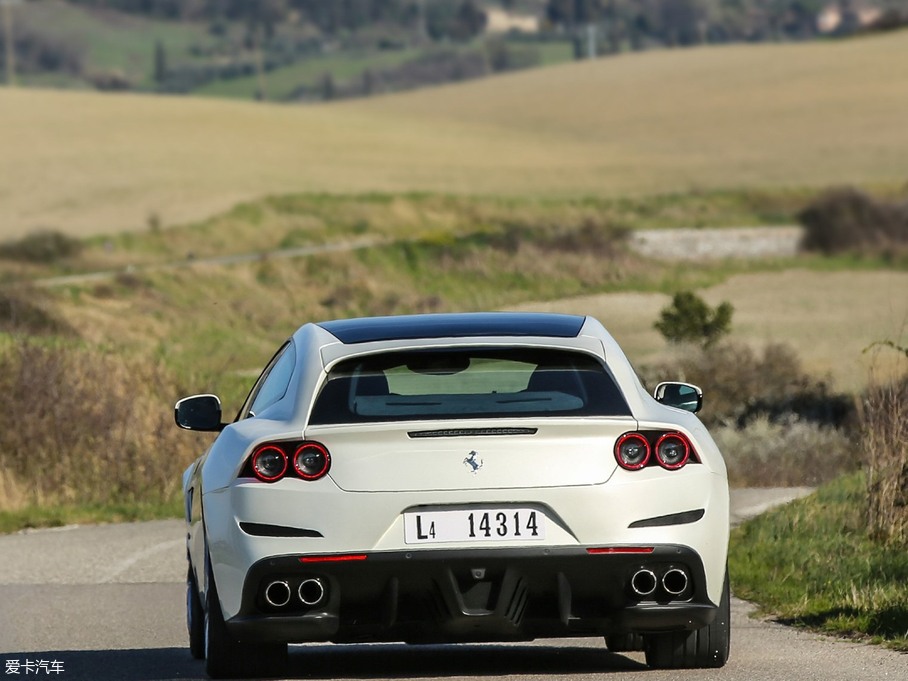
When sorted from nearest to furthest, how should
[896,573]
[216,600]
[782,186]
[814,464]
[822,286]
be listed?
[216,600], [896,573], [814,464], [822,286], [782,186]

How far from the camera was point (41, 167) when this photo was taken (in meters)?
89.1

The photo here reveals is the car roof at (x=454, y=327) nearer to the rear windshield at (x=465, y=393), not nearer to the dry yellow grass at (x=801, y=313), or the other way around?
the rear windshield at (x=465, y=393)

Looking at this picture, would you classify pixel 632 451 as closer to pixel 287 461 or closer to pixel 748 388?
pixel 287 461

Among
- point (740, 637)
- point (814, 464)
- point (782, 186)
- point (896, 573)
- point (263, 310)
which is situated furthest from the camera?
point (782, 186)

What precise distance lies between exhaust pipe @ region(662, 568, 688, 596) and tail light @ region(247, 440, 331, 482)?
1.40 metres

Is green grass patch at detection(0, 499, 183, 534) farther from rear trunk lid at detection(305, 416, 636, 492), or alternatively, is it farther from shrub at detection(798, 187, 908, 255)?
shrub at detection(798, 187, 908, 255)

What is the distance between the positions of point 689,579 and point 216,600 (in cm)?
192

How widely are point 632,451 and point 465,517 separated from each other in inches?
28.1


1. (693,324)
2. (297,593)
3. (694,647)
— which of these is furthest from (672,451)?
(693,324)

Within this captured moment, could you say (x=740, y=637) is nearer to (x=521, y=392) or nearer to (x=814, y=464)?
(x=521, y=392)

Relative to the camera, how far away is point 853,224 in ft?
232

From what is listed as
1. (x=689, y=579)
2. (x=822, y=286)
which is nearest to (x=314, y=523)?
(x=689, y=579)

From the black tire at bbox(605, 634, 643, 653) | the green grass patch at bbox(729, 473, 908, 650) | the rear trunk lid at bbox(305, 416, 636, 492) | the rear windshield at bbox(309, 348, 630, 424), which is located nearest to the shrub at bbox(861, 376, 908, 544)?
the green grass patch at bbox(729, 473, 908, 650)

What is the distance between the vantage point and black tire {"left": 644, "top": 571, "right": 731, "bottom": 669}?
25.7ft
